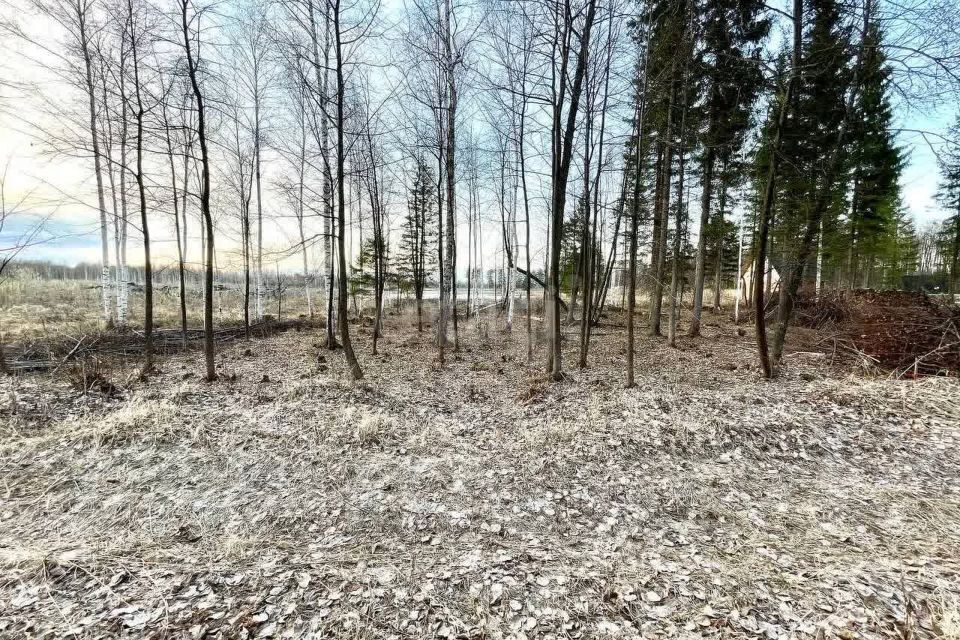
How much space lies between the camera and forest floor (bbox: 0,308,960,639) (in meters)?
2.65

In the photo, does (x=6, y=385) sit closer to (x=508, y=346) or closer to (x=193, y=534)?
(x=193, y=534)

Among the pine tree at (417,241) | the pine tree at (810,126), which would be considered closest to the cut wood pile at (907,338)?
the pine tree at (810,126)

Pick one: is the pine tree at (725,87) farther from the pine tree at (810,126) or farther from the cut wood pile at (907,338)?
the cut wood pile at (907,338)

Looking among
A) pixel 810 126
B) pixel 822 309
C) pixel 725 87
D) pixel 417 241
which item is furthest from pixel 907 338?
pixel 417 241

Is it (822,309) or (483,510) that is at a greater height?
(822,309)

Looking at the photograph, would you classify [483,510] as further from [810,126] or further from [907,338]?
[810,126]

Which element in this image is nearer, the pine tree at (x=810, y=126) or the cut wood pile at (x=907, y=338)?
the pine tree at (x=810, y=126)

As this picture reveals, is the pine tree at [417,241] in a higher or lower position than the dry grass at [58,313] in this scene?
higher

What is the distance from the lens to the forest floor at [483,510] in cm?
265

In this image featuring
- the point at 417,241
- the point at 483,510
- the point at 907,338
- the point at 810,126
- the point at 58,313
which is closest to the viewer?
the point at 483,510

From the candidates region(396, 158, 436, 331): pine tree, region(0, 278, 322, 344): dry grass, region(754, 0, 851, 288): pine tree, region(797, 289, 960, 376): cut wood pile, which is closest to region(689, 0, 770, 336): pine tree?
region(754, 0, 851, 288): pine tree

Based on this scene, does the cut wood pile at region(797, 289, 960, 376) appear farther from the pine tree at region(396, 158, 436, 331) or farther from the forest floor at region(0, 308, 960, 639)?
the pine tree at region(396, 158, 436, 331)

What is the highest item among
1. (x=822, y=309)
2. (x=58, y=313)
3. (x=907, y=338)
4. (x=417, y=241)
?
(x=417, y=241)

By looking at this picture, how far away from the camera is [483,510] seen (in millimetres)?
4156
